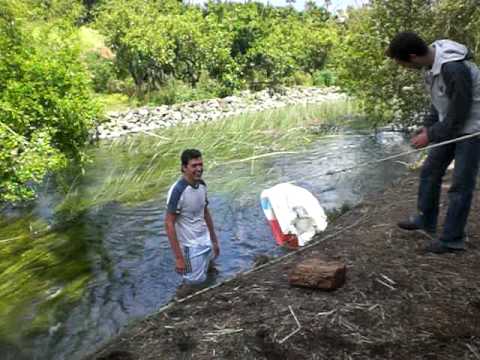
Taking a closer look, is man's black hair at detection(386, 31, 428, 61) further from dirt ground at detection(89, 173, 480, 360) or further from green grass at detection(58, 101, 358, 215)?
green grass at detection(58, 101, 358, 215)

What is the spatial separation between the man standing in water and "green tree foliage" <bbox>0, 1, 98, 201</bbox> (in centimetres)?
377

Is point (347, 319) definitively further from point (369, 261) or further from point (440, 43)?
point (440, 43)

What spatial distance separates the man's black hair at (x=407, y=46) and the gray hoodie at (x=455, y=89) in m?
0.14

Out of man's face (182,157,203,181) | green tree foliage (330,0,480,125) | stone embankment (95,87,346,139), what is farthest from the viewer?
stone embankment (95,87,346,139)

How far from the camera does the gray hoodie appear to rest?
3836mm

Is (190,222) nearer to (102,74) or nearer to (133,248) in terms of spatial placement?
(133,248)

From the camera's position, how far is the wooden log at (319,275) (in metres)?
3.80

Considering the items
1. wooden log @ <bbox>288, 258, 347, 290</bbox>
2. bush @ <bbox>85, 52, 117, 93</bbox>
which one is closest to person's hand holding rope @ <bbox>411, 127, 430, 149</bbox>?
wooden log @ <bbox>288, 258, 347, 290</bbox>

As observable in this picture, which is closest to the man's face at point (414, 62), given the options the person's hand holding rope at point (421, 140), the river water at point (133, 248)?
the person's hand holding rope at point (421, 140)

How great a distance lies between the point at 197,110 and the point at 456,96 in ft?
81.8

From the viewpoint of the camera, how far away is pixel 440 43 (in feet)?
13.2

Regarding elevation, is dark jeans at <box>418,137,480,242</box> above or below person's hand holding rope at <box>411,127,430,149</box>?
below

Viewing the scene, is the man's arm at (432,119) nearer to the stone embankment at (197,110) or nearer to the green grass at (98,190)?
the green grass at (98,190)

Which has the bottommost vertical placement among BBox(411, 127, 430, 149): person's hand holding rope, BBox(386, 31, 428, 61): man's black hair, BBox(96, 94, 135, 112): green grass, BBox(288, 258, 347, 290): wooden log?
BBox(96, 94, 135, 112): green grass
